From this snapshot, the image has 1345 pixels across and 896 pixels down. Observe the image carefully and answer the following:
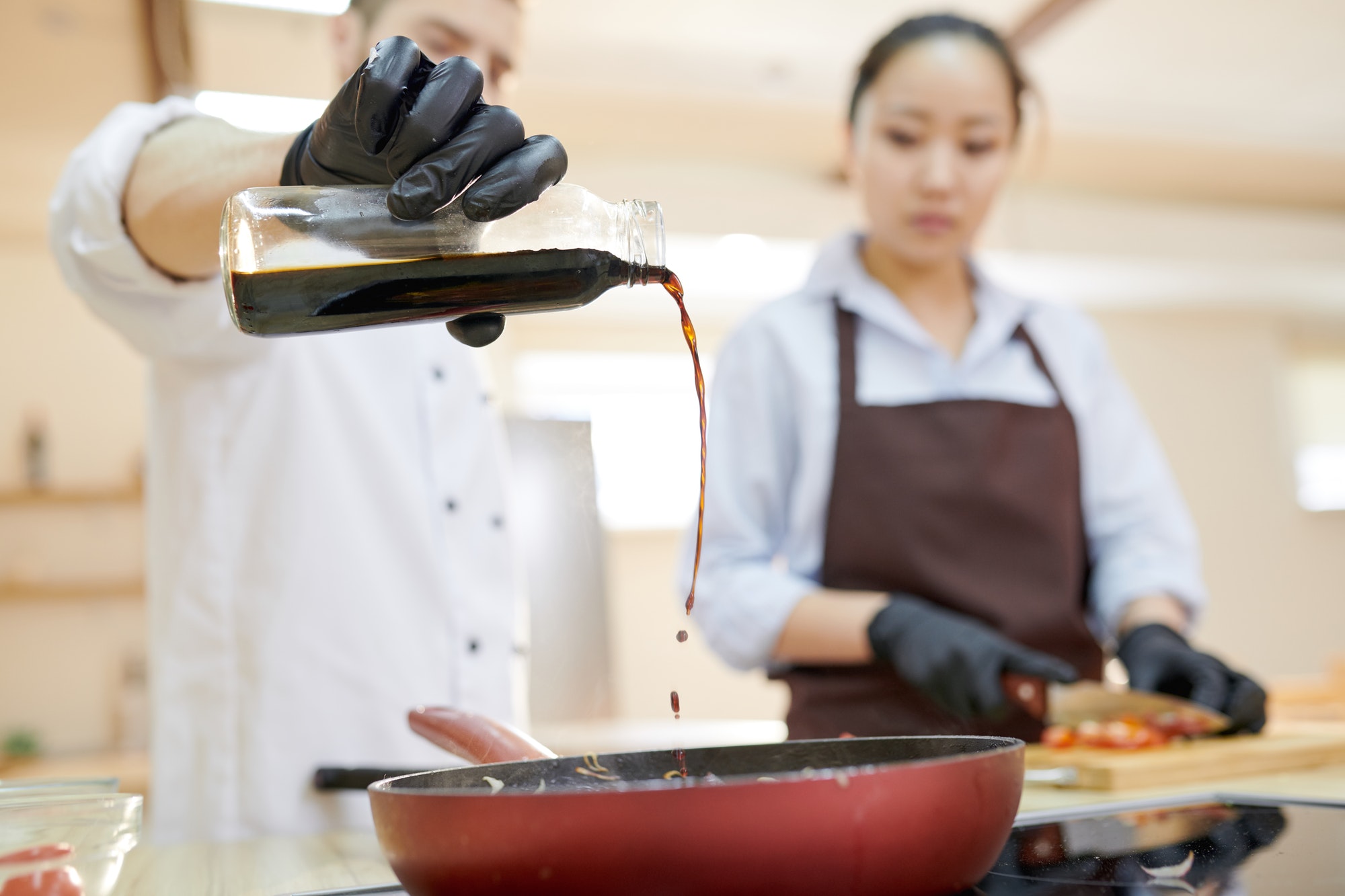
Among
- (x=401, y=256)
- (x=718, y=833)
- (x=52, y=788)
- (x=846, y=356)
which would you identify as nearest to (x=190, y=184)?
(x=401, y=256)

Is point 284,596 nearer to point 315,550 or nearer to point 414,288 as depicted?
point 315,550

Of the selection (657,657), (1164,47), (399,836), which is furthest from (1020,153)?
(399,836)

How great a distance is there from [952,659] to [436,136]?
2.68ft

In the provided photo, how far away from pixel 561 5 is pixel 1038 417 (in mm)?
2477

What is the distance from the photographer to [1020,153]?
4641 millimetres

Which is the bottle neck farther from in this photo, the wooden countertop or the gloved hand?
the wooden countertop

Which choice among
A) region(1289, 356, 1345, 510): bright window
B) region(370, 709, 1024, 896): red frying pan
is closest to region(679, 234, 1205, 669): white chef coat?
region(370, 709, 1024, 896): red frying pan

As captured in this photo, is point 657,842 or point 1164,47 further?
point 1164,47

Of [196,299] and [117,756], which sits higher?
[196,299]

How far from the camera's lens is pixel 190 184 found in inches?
32.5

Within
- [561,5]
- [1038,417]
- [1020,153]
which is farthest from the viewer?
[1020,153]

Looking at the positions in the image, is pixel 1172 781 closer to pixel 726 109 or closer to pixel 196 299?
pixel 196 299

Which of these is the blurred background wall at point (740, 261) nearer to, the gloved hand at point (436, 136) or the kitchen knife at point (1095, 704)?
the kitchen knife at point (1095, 704)

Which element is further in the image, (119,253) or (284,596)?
(284,596)
